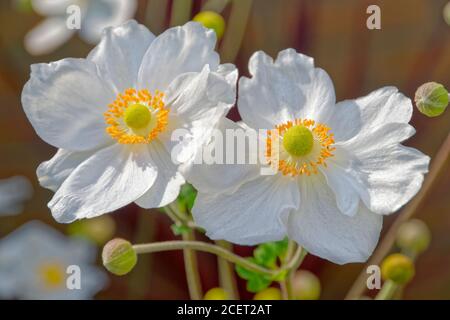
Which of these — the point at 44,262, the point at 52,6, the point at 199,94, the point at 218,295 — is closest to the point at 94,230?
the point at 44,262

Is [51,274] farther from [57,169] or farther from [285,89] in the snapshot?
[285,89]

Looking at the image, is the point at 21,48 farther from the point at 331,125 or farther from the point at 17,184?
the point at 331,125

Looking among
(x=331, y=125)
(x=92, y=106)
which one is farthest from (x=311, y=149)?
(x=92, y=106)

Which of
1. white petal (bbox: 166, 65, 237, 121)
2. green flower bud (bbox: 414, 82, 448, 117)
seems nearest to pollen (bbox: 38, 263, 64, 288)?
white petal (bbox: 166, 65, 237, 121)

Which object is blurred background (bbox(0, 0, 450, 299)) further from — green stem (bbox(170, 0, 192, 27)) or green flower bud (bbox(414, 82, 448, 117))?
green flower bud (bbox(414, 82, 448, 117))

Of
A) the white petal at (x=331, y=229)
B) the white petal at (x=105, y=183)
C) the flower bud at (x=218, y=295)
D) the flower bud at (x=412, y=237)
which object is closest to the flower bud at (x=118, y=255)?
the white petal at (x=105, y=183)
